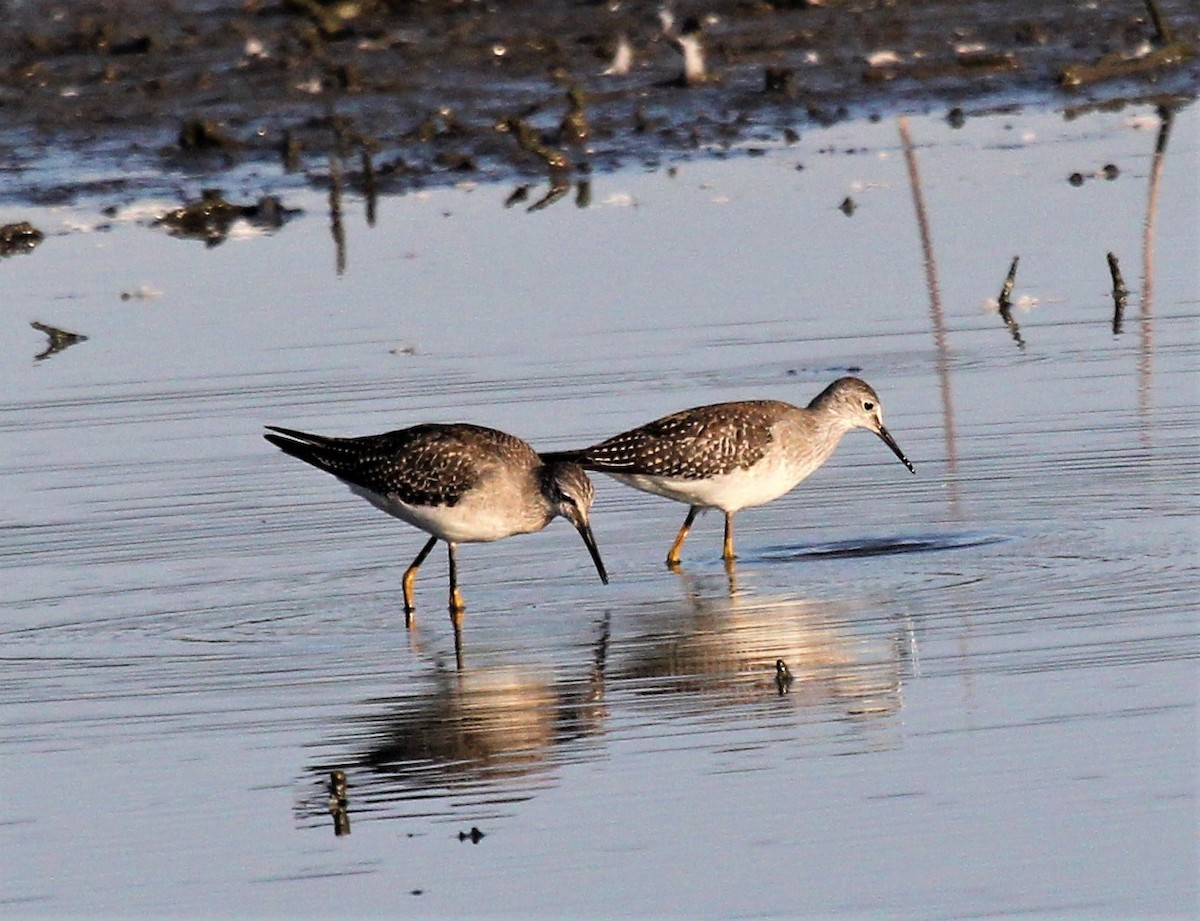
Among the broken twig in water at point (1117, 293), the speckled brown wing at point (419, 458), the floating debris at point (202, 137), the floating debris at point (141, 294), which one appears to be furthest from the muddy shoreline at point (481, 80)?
the speckled brown wing at point (419, 458)

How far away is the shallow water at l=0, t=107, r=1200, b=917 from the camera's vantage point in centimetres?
747

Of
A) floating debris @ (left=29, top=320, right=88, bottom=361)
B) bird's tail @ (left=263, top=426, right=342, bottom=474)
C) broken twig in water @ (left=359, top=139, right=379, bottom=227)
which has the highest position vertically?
broken twig in water @ (left=359, top=139, right=379, bottom=227)

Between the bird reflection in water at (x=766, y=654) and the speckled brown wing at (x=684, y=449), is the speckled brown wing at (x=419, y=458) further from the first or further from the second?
the bird reflection in water at (x=766, y=654)

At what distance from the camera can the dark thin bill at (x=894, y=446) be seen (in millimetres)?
12305

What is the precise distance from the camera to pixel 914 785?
7.88 meters

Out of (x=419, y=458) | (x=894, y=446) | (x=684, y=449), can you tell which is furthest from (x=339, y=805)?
(x=894, y=446)

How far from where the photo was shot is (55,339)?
16297mm

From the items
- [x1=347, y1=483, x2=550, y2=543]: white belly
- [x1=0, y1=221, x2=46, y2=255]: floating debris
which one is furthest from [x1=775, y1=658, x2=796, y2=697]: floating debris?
[x1=0, y1=221, x2=46, y2=255]: floating debris

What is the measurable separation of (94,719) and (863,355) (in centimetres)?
672

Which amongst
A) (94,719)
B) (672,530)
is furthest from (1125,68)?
(94,719)

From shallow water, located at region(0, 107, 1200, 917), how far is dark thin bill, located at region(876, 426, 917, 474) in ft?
0.34

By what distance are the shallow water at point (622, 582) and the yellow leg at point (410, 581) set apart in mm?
79

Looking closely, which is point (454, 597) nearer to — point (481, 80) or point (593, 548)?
point (593, 548)

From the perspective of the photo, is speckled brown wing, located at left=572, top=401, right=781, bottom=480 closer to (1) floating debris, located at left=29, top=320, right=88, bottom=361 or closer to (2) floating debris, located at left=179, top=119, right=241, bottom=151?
(1) floating debris, located at left=29, top=320, right=88, bottom=361
